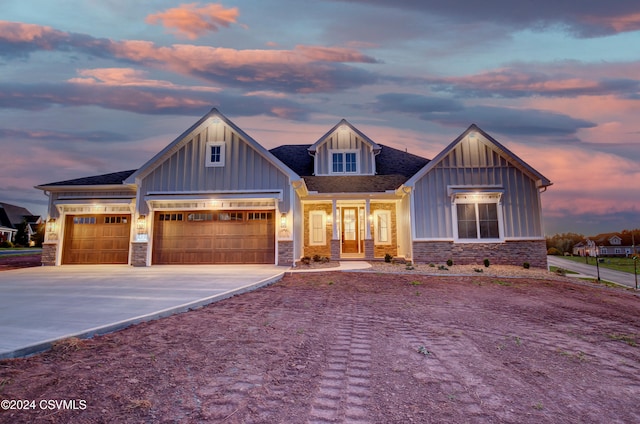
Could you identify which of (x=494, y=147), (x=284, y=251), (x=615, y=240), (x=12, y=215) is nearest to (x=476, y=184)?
(x=494, y=147)

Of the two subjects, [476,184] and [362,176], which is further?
[362,176]

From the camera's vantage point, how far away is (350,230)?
53.0ft

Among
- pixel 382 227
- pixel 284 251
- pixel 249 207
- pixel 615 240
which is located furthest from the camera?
pixel 615 240

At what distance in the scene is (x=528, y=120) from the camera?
18609 mm

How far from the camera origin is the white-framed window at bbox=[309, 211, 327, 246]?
15.9m

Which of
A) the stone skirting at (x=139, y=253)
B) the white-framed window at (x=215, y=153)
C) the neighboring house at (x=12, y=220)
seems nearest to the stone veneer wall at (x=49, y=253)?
the stone skirting at (x=139, y=253)

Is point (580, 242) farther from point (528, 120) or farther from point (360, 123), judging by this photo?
point (360, 123)

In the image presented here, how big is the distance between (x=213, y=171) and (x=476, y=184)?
12.3 meters

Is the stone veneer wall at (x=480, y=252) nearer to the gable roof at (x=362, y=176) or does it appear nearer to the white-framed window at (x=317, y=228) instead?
the gable roof at (x=362, y=176)

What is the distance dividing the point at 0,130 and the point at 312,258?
3437 centimetres

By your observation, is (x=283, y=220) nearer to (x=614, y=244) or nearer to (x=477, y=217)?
(x=477, y=217)

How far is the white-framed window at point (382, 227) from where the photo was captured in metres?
16.0

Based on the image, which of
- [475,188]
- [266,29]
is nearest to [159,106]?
[266,29]

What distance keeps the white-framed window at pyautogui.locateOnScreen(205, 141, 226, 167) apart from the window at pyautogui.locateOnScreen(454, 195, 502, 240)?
36.4 ft
